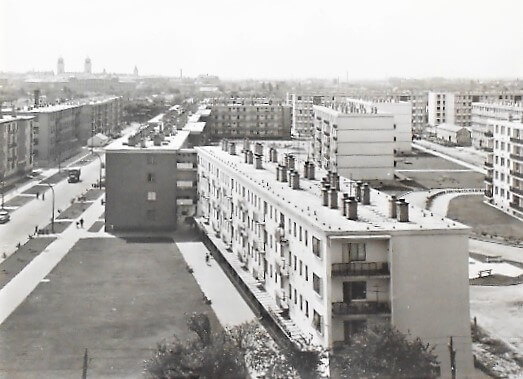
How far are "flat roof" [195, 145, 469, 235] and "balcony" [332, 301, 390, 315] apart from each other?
1300mm

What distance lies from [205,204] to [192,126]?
1455 cm

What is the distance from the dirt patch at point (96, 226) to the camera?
2864 centimetres

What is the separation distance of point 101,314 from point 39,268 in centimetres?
567

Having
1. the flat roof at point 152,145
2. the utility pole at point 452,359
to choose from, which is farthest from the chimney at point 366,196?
the flat roof at point 152,145

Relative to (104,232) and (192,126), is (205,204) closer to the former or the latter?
(104,232)

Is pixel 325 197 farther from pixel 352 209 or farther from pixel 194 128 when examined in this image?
pixel 194 128

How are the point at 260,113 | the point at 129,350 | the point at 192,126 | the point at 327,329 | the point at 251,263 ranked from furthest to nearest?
the point at 260,113
the point at 192,126
the point at 251,263
the point at 129,350
the point at 327,329

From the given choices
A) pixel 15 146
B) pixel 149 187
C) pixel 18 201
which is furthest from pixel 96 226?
pixel 15 146

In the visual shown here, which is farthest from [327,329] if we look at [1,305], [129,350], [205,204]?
[205,204]

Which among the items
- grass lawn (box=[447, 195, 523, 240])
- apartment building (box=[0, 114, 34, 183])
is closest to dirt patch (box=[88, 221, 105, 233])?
apartment building (box=[0, 114, 34, 183])

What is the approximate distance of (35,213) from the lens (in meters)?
32.2

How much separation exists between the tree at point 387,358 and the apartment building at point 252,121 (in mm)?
54226

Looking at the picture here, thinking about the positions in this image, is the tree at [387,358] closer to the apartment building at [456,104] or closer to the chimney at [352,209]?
the chimney at [352,209]

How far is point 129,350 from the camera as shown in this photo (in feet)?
50.0
